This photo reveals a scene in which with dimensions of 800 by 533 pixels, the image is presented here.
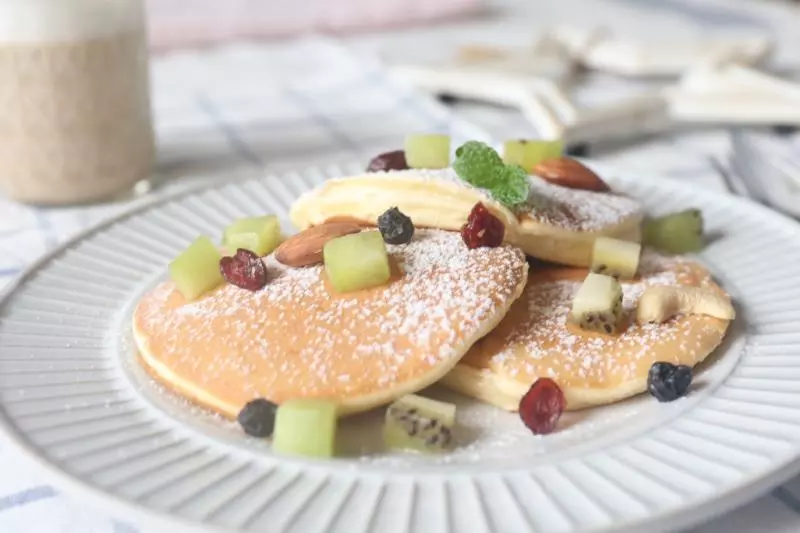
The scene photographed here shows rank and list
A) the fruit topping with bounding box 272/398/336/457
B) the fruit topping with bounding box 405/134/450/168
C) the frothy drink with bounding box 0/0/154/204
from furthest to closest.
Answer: the frothy drink with bounding box 0/0/154/204 < the fruit topping with bounding box 405/134/450/168 < the fruit topping with bounding box 272/398/336/457

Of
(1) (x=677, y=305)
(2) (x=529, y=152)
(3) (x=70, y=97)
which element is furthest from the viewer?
(3) (x=70, y=97)

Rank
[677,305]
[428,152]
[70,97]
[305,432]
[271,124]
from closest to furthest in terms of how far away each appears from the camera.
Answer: [305,432] → [677,305] → [428,152] → [70,97] → [271,124]

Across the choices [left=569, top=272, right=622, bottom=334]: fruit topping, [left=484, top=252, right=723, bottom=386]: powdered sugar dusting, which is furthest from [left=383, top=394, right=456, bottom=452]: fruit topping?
[left=569, top=272, right=622, bottom=334]: fruit topping

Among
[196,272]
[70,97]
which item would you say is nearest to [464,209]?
[196,272]

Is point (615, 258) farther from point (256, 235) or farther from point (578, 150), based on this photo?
point (578, 150)

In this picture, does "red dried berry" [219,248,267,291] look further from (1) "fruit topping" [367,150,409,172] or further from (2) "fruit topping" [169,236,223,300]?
(1) "fruit topping" [367,150,409,172]

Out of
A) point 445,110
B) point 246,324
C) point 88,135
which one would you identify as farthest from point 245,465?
point 445,110
